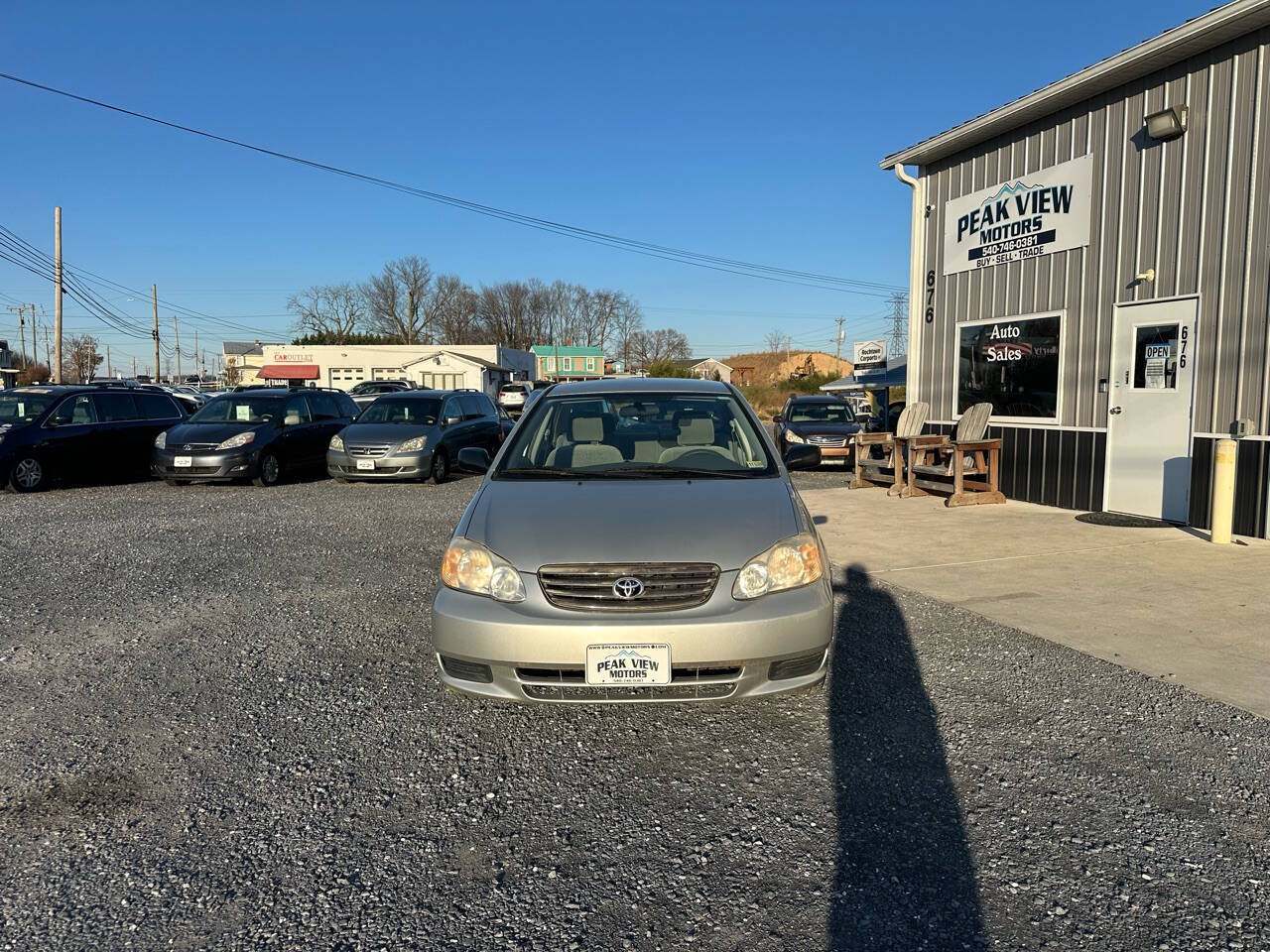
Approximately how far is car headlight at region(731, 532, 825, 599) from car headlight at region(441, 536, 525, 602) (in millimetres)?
884

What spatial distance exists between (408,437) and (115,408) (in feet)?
15.0

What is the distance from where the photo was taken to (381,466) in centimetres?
1245

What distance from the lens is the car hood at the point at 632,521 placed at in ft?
11.1

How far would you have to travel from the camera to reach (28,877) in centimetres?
257

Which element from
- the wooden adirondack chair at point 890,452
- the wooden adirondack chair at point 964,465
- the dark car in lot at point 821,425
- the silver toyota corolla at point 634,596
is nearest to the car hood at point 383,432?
the dark car in lot at point 821,425

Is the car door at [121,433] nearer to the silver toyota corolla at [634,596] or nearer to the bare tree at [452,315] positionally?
the silver toyota corolla at [634,596]

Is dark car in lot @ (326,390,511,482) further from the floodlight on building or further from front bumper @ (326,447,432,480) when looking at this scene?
the floodlight on building

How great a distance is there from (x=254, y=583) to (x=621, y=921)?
497 cm

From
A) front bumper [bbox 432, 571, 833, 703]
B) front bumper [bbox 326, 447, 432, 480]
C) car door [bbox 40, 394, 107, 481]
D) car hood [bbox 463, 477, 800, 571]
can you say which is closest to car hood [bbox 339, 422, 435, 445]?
front bumper [bbox 326, 447, 432, 480]

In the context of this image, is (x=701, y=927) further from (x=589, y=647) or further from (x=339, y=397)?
(x=339, y=397)

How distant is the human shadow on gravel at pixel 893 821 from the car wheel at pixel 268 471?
33.9 ft

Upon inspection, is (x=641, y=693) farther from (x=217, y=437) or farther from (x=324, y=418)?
(x=324, y=418)

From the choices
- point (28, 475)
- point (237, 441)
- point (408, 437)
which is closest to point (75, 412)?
point (28, 475)

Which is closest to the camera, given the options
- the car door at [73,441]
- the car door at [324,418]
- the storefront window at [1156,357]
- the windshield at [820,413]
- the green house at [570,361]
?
the storefront window at [1156,357]
